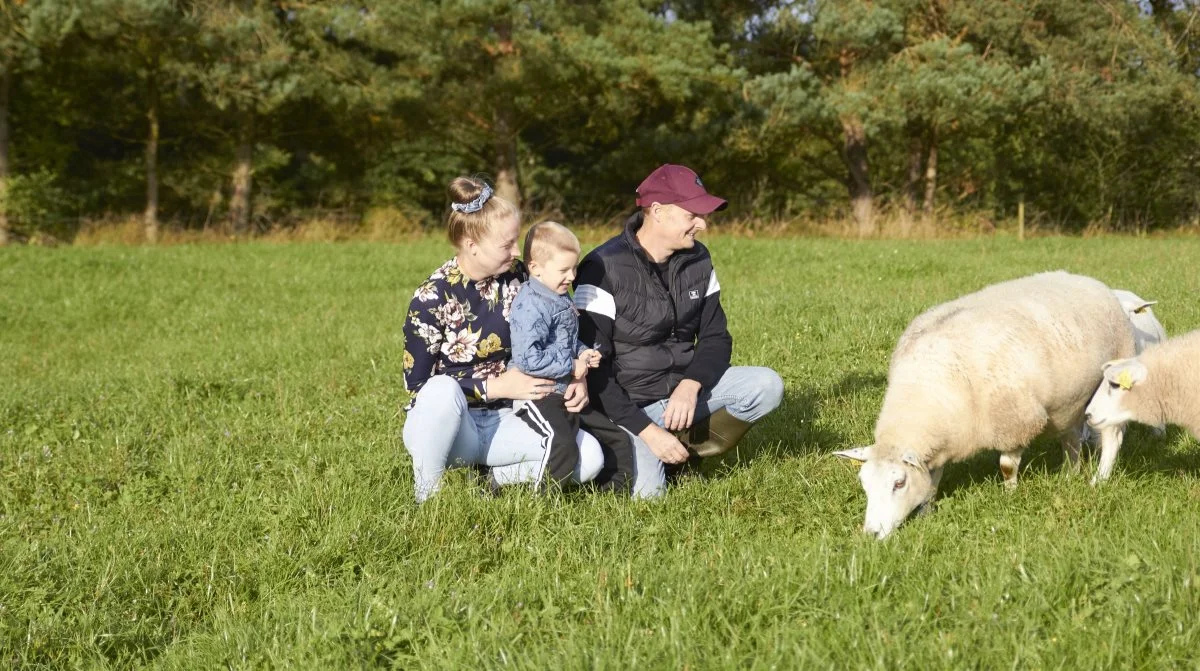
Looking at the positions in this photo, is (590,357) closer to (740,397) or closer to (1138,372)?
(740,397)

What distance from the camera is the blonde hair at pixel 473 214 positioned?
172 inches

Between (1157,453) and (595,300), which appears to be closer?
(595,300)

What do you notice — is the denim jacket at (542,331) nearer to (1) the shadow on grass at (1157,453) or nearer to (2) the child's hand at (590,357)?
(2) the child's hand at (590,357)

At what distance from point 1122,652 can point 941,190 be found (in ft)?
107

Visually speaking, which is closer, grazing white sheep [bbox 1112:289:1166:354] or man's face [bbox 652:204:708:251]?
man's face [bbox 652:204:708:251]

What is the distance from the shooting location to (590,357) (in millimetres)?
4453

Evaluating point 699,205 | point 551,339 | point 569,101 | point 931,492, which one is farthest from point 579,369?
point 569,101

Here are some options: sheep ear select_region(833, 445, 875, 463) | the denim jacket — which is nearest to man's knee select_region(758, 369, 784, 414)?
sheep ear select_region(833, 445, 875, 463)

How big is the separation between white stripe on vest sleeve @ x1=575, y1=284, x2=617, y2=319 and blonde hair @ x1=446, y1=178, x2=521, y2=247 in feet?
1.67

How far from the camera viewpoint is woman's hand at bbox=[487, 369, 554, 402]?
14.3 ft

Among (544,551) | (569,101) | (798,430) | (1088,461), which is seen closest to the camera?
(544,551)

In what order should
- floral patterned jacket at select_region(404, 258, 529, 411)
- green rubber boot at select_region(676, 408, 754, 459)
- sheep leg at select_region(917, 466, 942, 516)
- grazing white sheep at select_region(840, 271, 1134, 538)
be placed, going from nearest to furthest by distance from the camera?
grazing white sheep at select_region(840, 271, 1134, 538) → sheep leg at select_region(917, 466, 942, 516) → floral patterned jacket at select_region(404, 258, 529, 411) → green rubber boot at select_region(676, 408, 754, 459)

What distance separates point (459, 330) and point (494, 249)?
0.44 m

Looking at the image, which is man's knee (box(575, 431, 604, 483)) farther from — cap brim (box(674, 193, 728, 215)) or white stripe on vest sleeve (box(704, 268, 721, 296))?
cap brim (box(674, 193, 728, 215))
